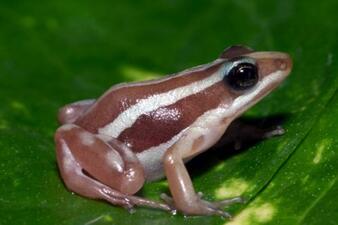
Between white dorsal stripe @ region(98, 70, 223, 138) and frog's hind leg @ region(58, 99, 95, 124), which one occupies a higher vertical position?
white dorsal stripe @ region(98, 70, 223, 138)

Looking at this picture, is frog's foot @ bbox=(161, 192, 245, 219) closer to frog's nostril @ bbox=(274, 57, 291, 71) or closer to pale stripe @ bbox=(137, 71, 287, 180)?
pale stripe @ bbox=(137, 71, 287, 180)

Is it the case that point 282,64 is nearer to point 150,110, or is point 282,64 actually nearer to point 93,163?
point 150,110

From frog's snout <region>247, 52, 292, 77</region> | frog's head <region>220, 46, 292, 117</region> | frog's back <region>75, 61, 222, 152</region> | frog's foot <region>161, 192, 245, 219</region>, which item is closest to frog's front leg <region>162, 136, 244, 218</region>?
frog's foot <region>161, 192, 245, 219</region>

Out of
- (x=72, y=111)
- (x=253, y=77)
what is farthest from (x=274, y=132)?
(x=72, y=111)

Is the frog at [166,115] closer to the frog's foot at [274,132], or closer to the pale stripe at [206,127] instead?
the pale stripe at [206,127]

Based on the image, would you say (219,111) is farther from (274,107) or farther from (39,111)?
(39,111)

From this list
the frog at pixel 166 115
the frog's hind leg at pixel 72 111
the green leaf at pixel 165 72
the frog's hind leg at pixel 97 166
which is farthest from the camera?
the frog's hind leg at pixel 72 111

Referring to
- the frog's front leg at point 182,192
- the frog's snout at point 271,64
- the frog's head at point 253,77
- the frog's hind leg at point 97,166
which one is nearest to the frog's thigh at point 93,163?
the frog's hind leg at point 97,166

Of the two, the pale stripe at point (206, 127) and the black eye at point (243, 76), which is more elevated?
the black eye at point (243, 76)
